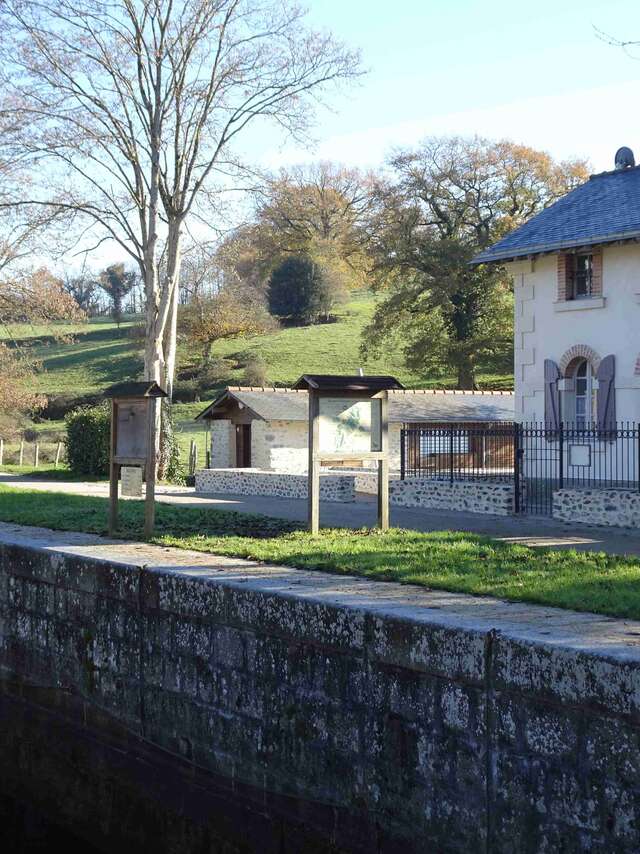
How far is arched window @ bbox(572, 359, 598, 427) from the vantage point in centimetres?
2469

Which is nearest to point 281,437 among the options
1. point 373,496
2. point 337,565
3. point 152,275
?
point 152,275

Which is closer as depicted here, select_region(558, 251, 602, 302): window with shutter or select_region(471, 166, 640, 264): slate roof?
select_region(471, 166, 640, 264): slate roof

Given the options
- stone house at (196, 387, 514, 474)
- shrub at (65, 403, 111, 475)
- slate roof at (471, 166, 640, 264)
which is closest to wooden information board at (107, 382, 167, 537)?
slate roof at (471, 166, 640, 264)

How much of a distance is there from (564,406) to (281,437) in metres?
11.1

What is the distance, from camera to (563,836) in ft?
20.1

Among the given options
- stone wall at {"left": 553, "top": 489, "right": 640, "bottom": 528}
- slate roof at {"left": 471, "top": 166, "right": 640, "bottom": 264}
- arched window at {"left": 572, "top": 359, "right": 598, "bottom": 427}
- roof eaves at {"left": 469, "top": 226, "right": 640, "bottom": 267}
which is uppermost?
slate roof at {"left": 471, "top": 166, "right": 640, "bottom": 264}

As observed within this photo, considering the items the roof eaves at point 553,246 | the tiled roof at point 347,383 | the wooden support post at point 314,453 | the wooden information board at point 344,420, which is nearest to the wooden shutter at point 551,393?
the roof eaves at point 553,246

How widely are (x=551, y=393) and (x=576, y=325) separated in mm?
1571

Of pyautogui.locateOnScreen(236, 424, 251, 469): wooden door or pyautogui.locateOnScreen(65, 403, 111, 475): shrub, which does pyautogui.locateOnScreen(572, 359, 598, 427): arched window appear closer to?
pyautogui.locateOnScreen(236, 424, 251, 469): wooden door

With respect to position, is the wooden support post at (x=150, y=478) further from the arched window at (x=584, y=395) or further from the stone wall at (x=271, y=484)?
the arched window at (x=584, y=395)

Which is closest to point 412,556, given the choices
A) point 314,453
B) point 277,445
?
point 314,453

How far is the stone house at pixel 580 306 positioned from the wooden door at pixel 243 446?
1097 centimetres

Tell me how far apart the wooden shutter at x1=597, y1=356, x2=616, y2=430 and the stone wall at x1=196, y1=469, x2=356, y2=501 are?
5.33 meters

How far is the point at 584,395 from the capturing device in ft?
82.3
